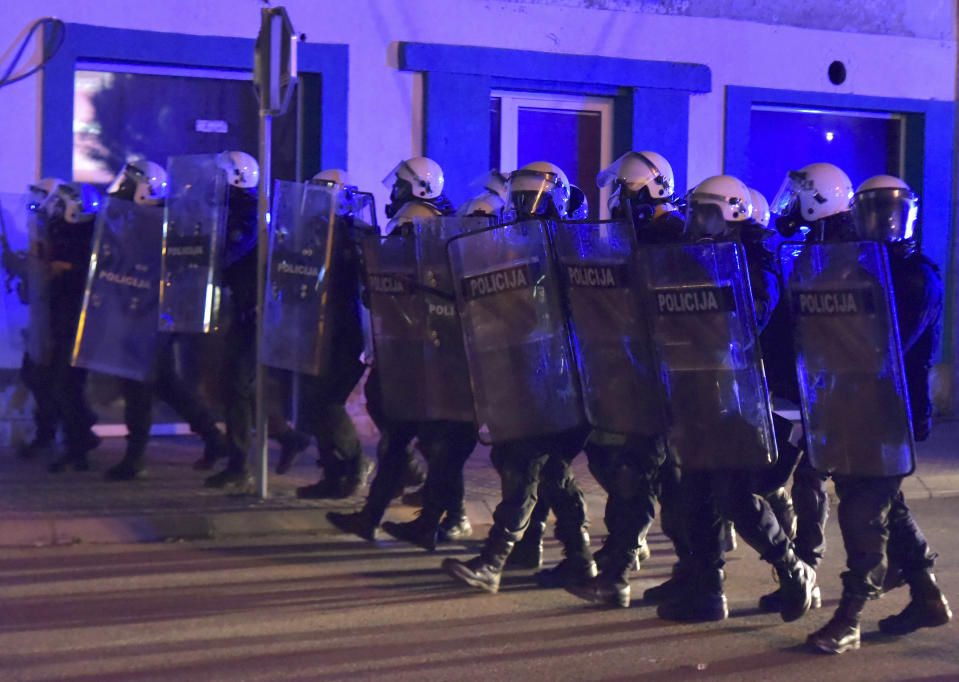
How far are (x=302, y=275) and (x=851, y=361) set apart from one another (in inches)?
139

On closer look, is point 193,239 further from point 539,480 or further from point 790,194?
point 790,194

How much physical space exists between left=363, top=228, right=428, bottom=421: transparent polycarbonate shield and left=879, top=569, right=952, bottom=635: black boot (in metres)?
2.45

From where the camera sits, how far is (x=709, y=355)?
5223 millimetres

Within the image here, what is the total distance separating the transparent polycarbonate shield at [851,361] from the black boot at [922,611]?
70cm

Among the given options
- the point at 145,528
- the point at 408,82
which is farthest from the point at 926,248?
the point at 145,528

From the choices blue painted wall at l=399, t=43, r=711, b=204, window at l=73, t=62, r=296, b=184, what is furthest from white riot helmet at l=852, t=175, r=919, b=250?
window at l=73, t=62, r=296, b=184

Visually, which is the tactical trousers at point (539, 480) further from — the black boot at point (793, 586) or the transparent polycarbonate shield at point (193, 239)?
the transparent polycarbonate shield at point (193, 239)

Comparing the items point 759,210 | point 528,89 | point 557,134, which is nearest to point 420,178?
point 759,210

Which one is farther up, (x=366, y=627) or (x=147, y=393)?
(x=147, y=393)

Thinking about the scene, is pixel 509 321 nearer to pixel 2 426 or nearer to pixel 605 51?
pixel 2 426

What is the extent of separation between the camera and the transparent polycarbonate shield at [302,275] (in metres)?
7.41

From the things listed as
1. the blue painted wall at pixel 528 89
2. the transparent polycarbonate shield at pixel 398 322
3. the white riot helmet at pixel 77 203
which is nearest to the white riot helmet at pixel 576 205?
the transparent polycarbonate shield at pixel 398 322

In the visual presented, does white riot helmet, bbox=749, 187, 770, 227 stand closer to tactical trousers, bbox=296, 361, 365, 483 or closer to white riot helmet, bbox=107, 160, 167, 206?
tactical trousers, bbox=296, 361, 365, 483

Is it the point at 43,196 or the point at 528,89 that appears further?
the point at 528,89
